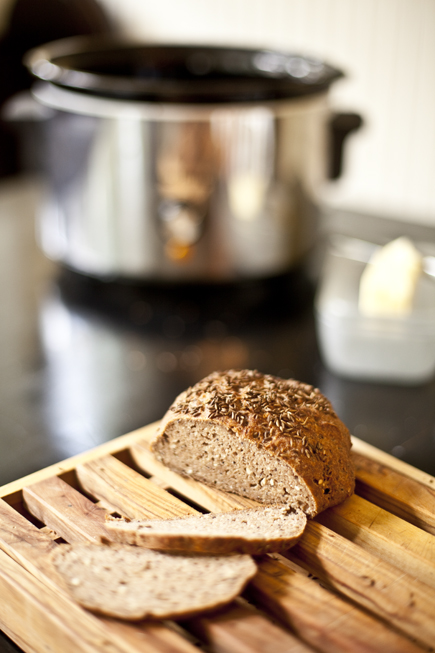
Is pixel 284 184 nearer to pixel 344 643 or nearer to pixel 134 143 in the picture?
pixel 134 143

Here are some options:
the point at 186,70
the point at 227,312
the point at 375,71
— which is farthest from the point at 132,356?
the point at 375,71

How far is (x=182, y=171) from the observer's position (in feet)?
4.51

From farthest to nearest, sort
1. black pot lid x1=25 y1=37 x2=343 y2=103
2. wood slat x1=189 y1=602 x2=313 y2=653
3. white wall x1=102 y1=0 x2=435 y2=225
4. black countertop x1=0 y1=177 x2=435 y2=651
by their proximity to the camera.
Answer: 1. white wall x1=102 y1=0 x2=435 y2=225
2. black pot lid x1=25 y1=37 x2=343 y2=103
3. black countertop x1=0 y1=177 x2=435 y2=651
4. wood slat x1=189 y1=602 x2=313 y2=653

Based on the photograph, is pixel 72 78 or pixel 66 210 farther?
pixel 66 210

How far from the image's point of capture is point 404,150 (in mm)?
2127

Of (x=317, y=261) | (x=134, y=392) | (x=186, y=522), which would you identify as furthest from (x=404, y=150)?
(x=186, y=522)

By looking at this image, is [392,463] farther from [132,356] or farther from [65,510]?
[132,356]

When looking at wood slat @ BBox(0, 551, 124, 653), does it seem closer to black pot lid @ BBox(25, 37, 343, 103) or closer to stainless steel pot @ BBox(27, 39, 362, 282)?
stainless steel pot @ BBox(27, 39, 362, 282)

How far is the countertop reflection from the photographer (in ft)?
3.83

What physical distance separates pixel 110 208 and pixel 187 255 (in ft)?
0.63

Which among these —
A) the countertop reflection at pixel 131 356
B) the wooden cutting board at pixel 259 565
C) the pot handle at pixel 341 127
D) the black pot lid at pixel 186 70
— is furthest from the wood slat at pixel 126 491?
the pot handle at pixel 341 127

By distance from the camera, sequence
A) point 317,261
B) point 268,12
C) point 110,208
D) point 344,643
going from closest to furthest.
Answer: point 344,643
point 110,208
point 317,261
point 268,12

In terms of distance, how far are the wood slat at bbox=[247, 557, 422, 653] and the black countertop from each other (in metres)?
0.42

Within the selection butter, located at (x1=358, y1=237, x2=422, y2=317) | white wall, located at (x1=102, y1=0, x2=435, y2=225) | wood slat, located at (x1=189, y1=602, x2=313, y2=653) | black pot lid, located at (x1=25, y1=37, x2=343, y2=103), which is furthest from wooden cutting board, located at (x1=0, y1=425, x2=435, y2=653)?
white wall, located at (x1=102, y1=0, x2=435, y2=225)
